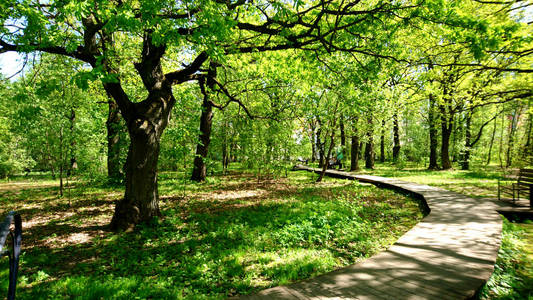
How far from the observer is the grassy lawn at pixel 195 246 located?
3.51 meters

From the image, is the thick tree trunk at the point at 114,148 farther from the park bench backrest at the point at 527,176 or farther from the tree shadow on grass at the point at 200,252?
the park bench backrest at the point at 527,176

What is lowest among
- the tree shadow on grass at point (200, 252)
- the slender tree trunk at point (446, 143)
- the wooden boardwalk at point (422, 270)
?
the tree shadow on grass at point (200, 252)

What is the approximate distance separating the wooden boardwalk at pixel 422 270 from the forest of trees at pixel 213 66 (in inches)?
151

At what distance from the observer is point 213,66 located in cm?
991

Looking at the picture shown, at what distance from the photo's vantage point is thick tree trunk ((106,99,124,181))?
1036 cm

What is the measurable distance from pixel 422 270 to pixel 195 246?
430 cm

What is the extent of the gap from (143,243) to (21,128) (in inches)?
288

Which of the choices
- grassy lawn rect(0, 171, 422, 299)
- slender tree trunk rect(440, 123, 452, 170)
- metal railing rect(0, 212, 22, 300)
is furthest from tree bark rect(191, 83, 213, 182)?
slender tree trunk rect(440, 123, 452, 170)

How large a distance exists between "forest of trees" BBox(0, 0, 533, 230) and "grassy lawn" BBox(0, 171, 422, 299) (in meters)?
1.19

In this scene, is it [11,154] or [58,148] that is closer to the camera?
[58,148]

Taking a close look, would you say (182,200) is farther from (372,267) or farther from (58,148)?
(372,267)

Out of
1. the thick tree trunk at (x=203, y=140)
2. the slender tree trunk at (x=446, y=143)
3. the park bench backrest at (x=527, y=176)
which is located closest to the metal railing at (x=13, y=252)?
Answer: the thick tree trunk at (x=203, y=140)

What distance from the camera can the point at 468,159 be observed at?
20953mm

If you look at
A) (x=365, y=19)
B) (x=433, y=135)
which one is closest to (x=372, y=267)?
(x=365, y=19)
